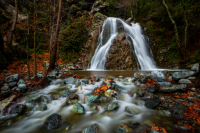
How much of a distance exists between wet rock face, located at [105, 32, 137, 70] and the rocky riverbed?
4883 mm

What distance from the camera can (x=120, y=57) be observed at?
9172mm

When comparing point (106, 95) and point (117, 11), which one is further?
point (117, 11)

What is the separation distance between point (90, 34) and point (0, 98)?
36.0 feet

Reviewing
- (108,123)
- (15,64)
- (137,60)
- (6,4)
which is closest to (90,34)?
(137,60)

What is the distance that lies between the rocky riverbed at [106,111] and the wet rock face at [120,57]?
4.88m

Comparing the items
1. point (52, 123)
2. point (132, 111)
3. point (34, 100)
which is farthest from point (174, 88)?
point (34, 100)

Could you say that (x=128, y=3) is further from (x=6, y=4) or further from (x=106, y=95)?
(x=106, y=95)

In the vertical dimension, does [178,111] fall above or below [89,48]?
below

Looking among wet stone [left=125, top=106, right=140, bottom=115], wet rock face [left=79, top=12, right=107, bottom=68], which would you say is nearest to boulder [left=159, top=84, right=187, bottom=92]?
wet stone [left=125, top=106, right=140, bottom=115]

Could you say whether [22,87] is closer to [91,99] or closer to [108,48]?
→ [91,99]

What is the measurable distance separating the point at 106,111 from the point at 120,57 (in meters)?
6.97

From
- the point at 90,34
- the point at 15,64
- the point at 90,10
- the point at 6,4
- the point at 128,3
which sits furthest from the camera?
the point at 128,3

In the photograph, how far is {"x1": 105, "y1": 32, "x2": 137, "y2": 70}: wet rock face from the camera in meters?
8.96

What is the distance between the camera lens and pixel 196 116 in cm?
214
